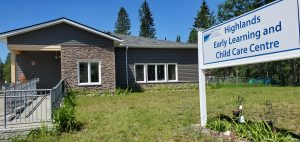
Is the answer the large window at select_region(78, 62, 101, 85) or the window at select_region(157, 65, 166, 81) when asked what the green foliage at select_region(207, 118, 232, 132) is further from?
the window at select_region(157, 65, 166, 81)

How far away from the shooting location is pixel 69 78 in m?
20.3

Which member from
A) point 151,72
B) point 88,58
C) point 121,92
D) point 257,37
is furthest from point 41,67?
point 257,37

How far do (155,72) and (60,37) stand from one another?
7.82 m

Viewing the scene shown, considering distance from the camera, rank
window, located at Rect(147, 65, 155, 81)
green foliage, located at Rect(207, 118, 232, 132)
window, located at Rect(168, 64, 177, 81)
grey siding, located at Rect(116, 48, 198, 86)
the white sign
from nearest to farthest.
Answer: the white sign, green foliage, located at Rect(207, 118, 232, 132), grey siding, located at Rect(116, 48, 198, 86), window, located at Rect(147, 65, 155, 81), window, located at Rect(168, 64, 177, 81)

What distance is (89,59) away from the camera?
68.2 ft

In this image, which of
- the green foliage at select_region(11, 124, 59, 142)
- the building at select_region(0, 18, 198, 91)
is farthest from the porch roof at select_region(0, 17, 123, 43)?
the green foliage at select_region(11, 124, 59, 142)

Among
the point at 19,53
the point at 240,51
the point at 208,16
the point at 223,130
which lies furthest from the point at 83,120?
the point at 208,16

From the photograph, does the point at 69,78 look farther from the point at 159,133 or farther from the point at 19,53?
the point at 159,133

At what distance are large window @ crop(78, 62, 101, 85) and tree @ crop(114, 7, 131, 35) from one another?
6847 centimetres

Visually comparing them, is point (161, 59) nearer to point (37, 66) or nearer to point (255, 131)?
point (37, 66)

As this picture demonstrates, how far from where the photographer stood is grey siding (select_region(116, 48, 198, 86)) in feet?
77.5

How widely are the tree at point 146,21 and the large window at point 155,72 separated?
54.7 metres

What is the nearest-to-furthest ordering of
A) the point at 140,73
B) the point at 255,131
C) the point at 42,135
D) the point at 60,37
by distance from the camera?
the point at 255,131
the point at 42,135
the point at 60,37
the point at 140,73

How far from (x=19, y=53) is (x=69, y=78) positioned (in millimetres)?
4338
